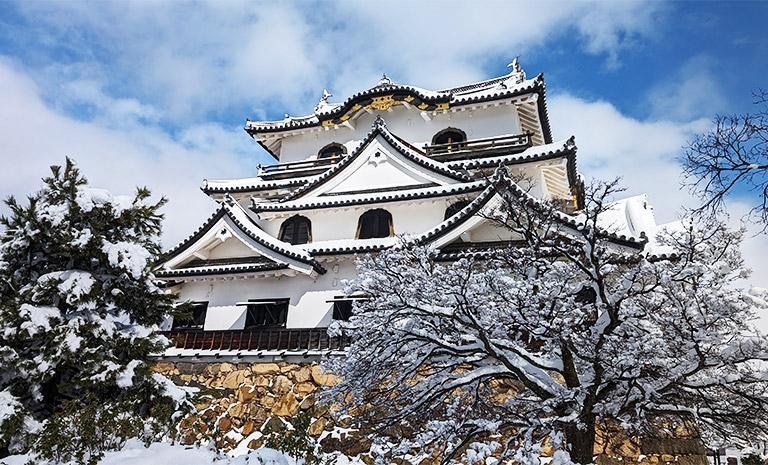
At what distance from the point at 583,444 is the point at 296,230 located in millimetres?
12915

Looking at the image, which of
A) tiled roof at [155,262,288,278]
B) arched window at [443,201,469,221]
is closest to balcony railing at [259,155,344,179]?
tiled roof at [155,262,288,278]

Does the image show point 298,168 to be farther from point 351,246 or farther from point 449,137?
point 351,246

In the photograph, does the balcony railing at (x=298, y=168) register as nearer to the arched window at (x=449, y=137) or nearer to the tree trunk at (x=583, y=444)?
the arched window at (x=449, y=137)

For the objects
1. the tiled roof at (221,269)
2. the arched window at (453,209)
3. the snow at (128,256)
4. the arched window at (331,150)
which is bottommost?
the snow at (128,256)

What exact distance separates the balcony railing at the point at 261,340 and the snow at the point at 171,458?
6.47 metres

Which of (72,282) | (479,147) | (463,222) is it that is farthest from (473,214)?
(72,282)

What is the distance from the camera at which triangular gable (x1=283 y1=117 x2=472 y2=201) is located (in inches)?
671

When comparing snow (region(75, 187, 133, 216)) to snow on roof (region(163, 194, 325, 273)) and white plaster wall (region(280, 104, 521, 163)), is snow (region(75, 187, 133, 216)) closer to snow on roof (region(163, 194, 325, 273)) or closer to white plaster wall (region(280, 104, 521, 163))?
snow on roof (region(163, 194, 325, 273))

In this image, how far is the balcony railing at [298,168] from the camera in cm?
2002

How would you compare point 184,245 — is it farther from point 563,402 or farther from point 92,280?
point 563,402

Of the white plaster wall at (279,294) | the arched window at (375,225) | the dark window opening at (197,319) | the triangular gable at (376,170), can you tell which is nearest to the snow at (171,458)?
the white plaster wall at (279,294)

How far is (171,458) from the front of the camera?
5805 millimetres

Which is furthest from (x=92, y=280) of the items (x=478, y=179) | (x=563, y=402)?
(x=478, y=179)

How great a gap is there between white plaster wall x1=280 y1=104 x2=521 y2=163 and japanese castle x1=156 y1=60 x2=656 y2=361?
5cm
